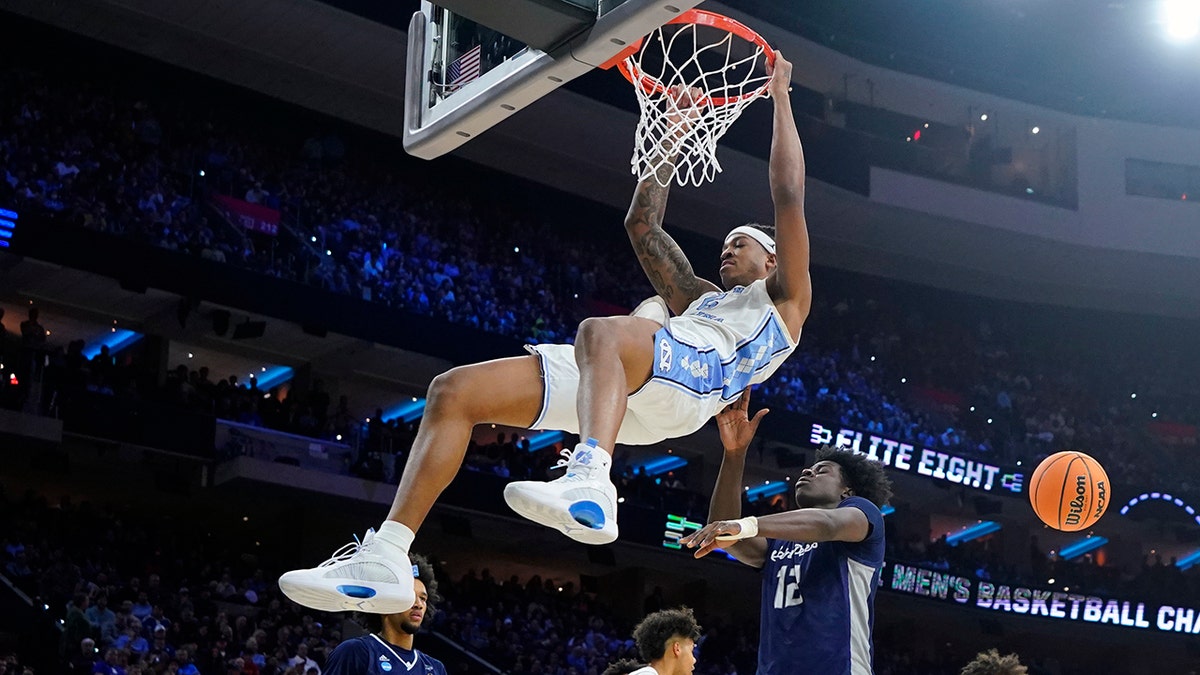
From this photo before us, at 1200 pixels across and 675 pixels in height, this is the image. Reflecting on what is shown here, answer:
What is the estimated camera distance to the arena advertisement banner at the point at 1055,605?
24.9 m

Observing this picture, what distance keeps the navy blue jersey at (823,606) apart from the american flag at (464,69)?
8.13ft

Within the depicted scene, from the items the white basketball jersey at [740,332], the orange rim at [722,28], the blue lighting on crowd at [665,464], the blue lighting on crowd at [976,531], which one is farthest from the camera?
the blue lighting on crowd at [976,531]

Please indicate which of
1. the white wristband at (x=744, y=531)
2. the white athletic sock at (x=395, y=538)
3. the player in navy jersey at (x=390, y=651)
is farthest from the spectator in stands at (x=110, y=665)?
the white wristband at (x=744, y=531)

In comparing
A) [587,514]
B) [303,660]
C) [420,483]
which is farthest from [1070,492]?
[587,514]

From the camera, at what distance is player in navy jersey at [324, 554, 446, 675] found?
18.5ft

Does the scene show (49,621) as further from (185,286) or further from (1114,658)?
(1114,658)

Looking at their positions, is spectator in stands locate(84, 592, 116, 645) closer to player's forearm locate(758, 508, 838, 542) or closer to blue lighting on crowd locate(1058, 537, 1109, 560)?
player's forearm locate(758, 508, 838, 542)

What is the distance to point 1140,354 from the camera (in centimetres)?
3244

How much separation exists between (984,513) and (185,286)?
1679 cm

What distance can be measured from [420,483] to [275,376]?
19.7m

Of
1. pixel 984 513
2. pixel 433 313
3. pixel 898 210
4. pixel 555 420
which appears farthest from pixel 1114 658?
pixel 555 420

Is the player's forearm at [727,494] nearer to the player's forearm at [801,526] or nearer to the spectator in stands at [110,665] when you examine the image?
the player's forearm at [801,526]

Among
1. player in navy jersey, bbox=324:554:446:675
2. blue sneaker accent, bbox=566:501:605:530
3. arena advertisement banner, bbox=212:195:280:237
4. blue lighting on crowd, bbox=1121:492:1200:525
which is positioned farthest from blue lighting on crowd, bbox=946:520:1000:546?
blue sneaker accent, bbox=566:501:605:530

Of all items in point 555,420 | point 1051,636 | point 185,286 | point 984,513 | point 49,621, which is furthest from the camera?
point 1051,636
